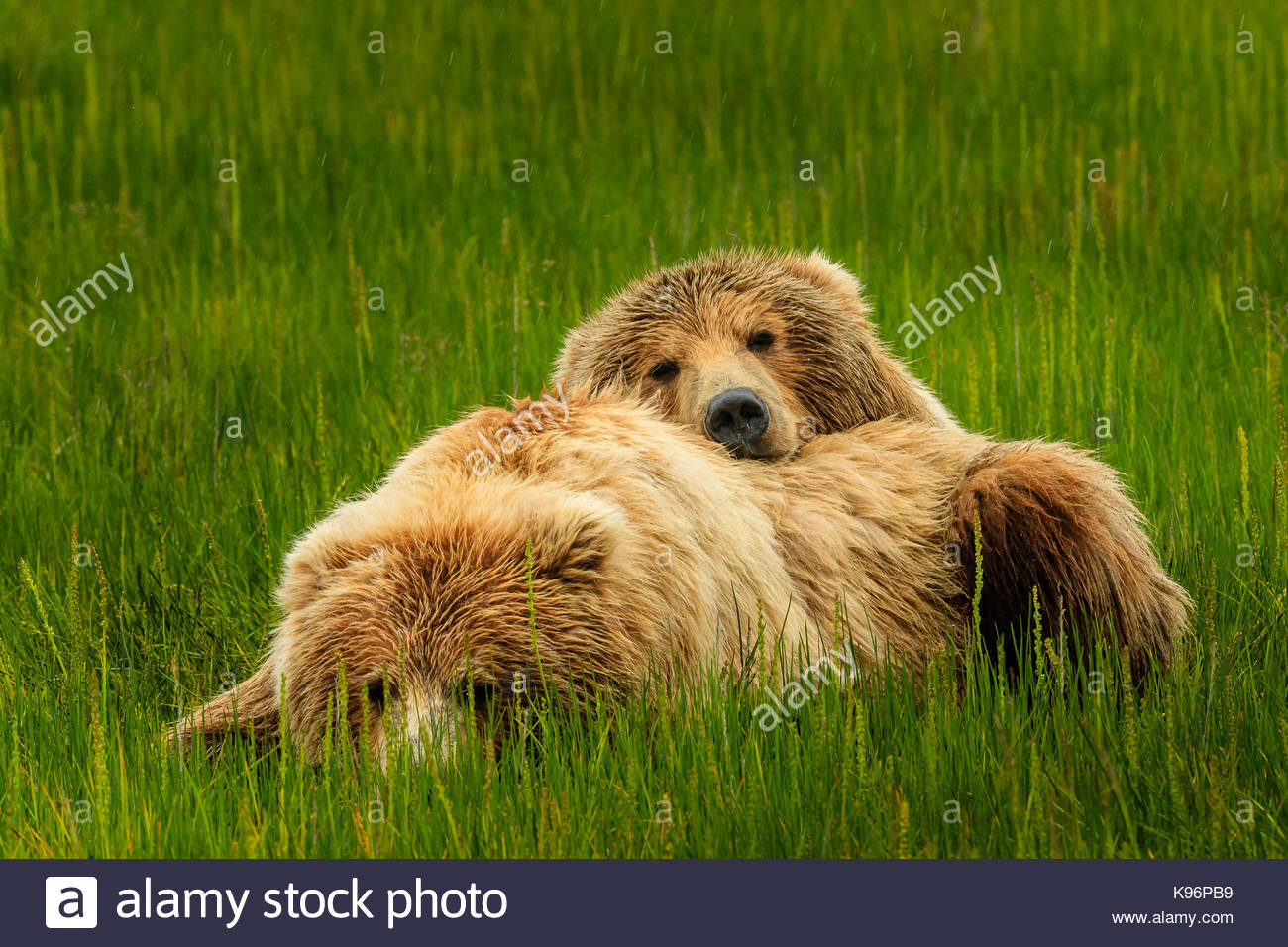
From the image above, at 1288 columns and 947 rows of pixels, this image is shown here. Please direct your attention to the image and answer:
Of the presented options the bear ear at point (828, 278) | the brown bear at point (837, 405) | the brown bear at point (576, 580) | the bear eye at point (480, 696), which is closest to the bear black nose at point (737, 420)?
the brown bear at point (837, 405)

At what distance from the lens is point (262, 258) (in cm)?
941

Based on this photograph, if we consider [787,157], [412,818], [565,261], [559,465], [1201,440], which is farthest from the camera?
[787,157]

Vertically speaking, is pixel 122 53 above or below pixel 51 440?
above

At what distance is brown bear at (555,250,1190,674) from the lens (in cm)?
522

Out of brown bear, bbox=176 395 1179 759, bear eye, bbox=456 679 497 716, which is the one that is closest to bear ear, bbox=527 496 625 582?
brown bear, bbox=176 395 1179 759

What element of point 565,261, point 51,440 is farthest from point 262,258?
point 51,440

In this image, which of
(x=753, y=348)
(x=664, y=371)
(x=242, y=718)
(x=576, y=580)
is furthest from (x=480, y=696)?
(x=753, y=348)

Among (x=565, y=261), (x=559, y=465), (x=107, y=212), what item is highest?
(x=107, y=212)

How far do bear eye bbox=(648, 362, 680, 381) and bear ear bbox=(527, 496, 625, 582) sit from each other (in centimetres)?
159

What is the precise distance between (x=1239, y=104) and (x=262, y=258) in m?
6.94

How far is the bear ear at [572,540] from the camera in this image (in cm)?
427

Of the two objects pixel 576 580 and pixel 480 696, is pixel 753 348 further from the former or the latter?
pixel 480 696

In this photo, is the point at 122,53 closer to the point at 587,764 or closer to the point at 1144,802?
the point at 587,764

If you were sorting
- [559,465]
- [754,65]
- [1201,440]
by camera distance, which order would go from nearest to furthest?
[559,465]
[1201,440]
[754,65]
